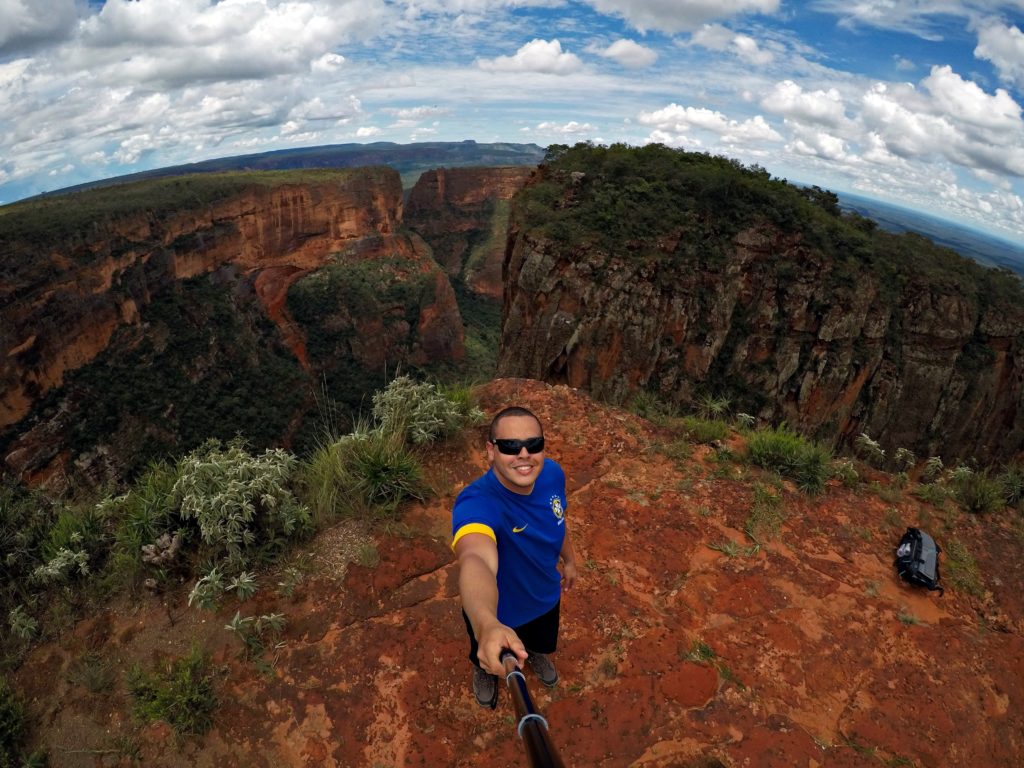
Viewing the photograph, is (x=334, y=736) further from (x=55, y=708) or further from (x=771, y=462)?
(x=771, y=462)

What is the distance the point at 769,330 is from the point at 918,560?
2116cm

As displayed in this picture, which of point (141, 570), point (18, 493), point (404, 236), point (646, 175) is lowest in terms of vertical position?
point (404, 236)

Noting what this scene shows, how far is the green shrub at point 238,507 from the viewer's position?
4.13 m

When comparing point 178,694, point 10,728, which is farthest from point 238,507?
point 10,728

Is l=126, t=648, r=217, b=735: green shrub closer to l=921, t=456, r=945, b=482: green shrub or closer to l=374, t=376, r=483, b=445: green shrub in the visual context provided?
l=374, t=376, r=483, b=445: green shrub

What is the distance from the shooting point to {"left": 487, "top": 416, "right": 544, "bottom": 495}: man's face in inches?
101

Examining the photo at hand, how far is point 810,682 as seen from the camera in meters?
3.73

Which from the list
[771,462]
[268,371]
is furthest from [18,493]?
[268,371]

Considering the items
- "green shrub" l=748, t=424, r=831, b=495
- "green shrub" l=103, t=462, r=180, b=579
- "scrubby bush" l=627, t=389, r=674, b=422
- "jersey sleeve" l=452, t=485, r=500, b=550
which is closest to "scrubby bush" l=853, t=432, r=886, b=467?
"green shrub" l=748, t=424, r=831, b=495

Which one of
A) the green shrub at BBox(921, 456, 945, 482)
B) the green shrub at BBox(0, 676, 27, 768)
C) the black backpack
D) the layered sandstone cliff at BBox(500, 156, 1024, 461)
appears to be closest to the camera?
the green shrub at BBox(0, 676, 27, 768)

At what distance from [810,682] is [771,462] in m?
2.76

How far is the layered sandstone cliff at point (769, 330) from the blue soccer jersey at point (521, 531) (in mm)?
19721

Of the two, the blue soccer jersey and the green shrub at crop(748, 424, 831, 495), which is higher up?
the blue soccer jersey

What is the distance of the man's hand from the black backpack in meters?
4.61
